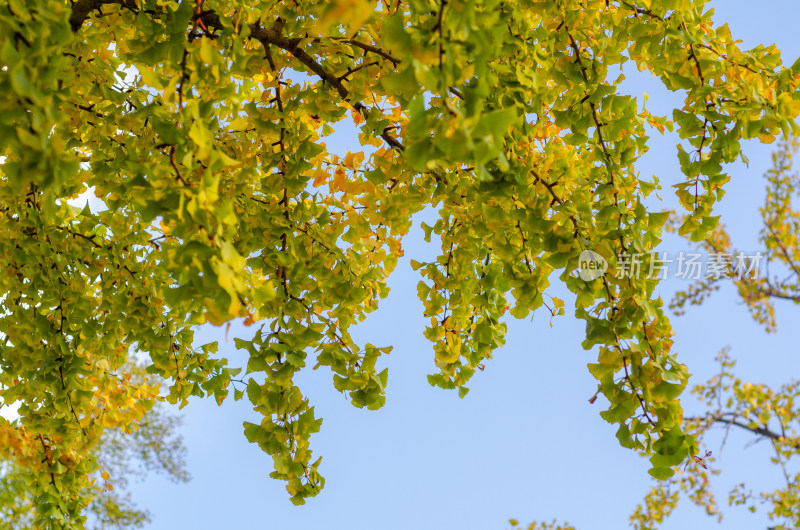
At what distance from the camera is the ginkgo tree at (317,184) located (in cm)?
59

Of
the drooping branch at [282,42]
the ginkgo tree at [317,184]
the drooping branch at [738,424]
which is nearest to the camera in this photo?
the ginkgo tree at [317,184]

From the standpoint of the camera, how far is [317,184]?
1.64 metres

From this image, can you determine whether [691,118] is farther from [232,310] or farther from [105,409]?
[105,409]

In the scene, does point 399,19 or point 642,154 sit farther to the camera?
point 642,154

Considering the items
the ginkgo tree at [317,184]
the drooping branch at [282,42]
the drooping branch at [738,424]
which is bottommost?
the ginkgo tree at [317,184]

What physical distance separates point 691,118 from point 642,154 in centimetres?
19

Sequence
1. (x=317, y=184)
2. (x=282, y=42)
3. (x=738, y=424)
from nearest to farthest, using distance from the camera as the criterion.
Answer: (x=282, y=42), (x=317, y=184), (x=738, y=424)

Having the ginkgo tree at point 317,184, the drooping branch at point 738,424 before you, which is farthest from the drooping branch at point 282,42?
the drooping branch at point 738,424

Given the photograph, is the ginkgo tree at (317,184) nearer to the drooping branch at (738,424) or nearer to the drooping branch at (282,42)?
the drooping branch at (282,42)

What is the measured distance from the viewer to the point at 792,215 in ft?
13.8

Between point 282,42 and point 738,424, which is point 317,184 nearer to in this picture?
point 282,42

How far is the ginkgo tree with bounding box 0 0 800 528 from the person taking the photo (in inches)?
23.2

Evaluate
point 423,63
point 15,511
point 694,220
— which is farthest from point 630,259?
point 15,511

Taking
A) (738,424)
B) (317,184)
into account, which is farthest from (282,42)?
(738,424)
